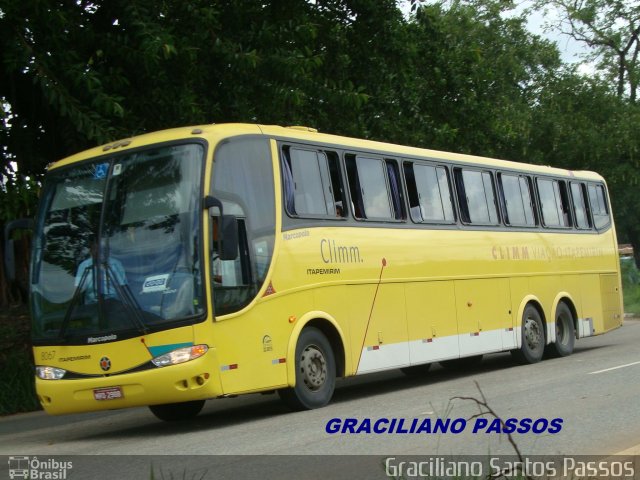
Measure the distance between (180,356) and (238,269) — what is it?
4.01ft

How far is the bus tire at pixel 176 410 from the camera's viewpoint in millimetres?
12859

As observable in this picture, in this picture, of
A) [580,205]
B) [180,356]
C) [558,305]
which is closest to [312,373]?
[180,356]

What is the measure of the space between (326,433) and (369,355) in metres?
3.72

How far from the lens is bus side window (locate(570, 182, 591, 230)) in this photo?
20.9 m

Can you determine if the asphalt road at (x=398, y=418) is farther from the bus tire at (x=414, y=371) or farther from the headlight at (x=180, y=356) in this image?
the headlight at (x=180, y=356)

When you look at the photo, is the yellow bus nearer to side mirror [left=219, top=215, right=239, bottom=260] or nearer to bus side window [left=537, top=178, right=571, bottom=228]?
side mirror [left=219, top=215, right=239, bottom=260]

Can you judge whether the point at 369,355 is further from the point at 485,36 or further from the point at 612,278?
the point at 485,36

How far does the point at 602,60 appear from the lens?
47844 mm

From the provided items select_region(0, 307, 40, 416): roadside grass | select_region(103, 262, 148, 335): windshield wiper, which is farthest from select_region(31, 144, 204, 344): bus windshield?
select_region(0, 307, 40, 416): roadside grass

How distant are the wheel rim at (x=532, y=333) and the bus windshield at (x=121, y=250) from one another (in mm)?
8610

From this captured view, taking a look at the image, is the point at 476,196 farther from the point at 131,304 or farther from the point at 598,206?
the point at 131,304

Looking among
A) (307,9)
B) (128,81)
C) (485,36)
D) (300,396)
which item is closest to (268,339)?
(300,396)

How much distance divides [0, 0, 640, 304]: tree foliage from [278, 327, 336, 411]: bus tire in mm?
4693

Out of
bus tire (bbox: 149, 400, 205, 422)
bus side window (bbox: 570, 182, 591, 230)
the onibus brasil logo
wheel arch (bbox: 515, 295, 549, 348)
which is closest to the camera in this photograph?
the onibus brasil logo
